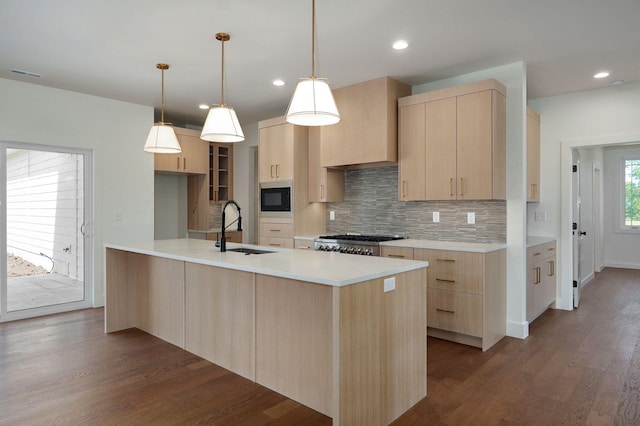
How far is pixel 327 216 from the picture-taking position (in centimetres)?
Answer: 536

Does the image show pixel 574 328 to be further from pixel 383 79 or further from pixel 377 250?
pixel 383 79

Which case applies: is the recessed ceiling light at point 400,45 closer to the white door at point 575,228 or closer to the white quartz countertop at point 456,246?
the white quartz countertop at point 456,246

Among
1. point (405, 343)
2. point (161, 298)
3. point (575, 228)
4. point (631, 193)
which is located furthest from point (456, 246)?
point (631, 193)

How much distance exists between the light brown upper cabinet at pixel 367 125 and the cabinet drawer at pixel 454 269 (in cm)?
114

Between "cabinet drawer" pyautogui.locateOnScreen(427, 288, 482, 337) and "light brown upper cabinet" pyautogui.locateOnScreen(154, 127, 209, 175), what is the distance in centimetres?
401

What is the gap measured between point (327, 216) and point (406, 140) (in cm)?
160

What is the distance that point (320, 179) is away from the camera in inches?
195

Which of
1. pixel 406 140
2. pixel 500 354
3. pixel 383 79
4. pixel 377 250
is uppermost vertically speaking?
pixel 383 79

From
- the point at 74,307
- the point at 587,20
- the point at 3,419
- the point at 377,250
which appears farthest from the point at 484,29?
the point at 74,307

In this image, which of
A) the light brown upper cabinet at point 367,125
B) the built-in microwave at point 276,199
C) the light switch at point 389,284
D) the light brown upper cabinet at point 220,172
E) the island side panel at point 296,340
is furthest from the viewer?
the light brown upper cabinet at point 220,172

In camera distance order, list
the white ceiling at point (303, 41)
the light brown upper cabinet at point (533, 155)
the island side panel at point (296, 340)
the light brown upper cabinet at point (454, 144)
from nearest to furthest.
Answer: the island side panel at point (296, 340) < the white ceiling at point (303, 41) < the light brown upper cabinet at point (454, 144) < the light brown upper cabinet at point (533, 155)

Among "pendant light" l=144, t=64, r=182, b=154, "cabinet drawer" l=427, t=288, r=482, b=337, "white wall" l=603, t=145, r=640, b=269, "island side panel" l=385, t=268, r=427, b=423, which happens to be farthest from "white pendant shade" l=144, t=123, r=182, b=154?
"white wall" l=603, t=145, r=640, b=269

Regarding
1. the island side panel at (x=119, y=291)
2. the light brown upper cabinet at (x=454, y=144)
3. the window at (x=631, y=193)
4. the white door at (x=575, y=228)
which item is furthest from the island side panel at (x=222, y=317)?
the window at (x=631, y=193)

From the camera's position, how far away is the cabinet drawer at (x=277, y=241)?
4.96 m
